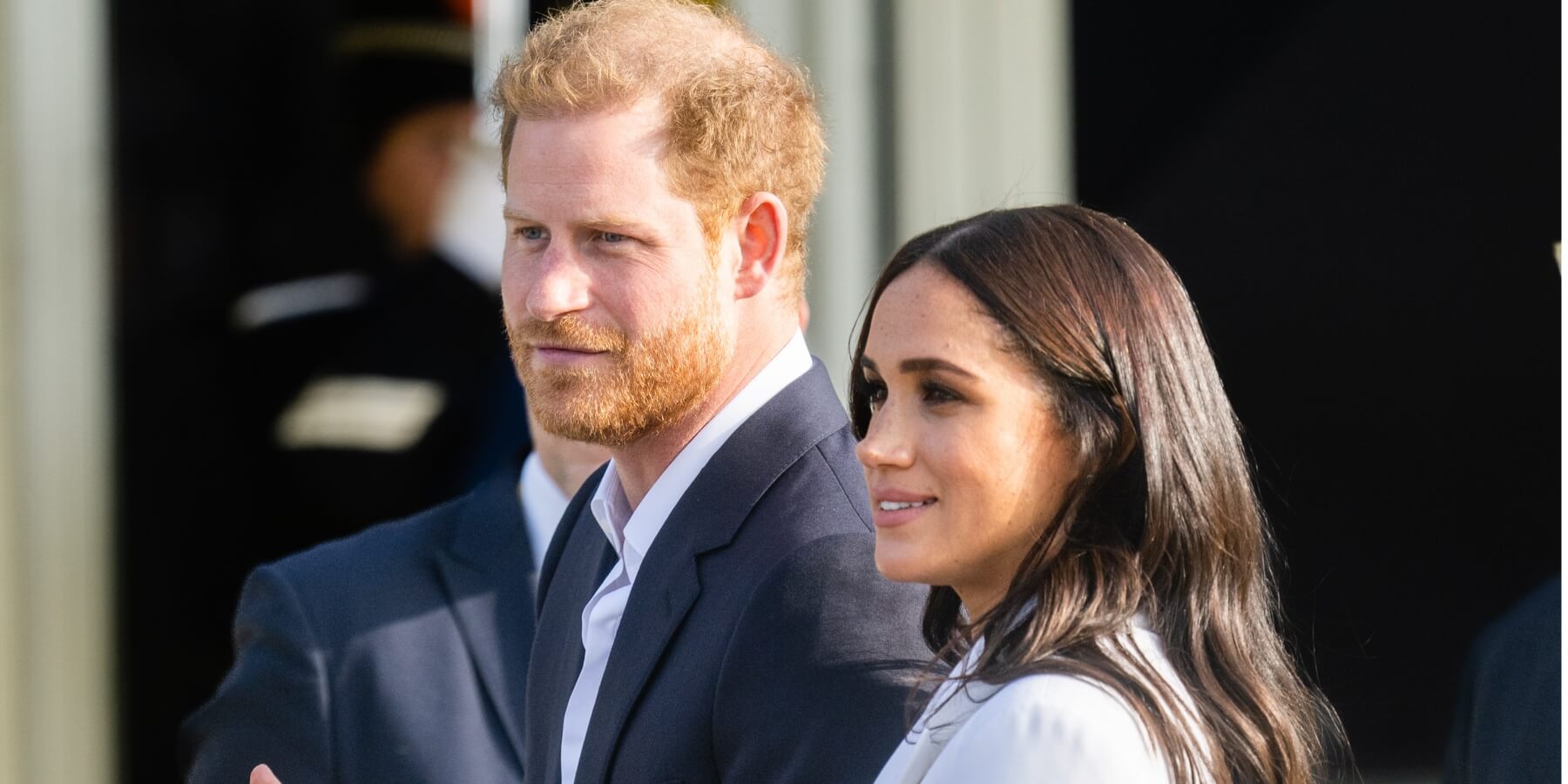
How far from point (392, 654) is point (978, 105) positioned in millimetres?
1712

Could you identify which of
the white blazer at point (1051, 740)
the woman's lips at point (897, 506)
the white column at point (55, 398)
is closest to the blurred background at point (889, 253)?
the white column at point (55, 398)

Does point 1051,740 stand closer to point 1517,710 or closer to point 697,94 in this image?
point 697,94

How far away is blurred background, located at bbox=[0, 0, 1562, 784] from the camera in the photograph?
3.36m

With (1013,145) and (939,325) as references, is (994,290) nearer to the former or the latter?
(939,325)

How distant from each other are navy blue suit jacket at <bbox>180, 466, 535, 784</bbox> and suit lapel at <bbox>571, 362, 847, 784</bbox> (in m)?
0.57

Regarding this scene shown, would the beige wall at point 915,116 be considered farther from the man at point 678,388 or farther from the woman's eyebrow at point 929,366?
the woman's eyebrow at point 929,366

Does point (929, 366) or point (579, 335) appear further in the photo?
point (579, 335)

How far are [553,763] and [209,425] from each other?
209 centimetres

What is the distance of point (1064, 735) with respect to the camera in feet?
3.90

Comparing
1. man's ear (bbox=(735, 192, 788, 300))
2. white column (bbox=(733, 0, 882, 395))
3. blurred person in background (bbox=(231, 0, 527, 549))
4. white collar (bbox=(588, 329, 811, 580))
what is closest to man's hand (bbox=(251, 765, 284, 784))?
white collar (bbox=(588, 329, 811, 580))

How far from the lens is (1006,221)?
142cm

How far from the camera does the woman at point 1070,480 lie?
1318 millimetres

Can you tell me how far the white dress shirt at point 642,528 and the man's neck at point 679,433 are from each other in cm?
1

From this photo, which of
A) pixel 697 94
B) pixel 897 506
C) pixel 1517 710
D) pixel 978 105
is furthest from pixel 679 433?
pixel 978 105
